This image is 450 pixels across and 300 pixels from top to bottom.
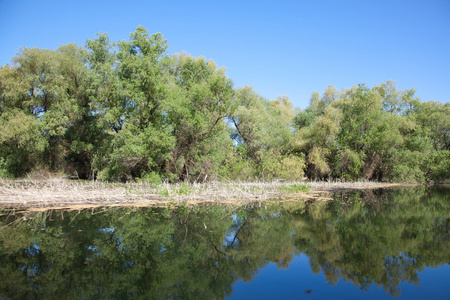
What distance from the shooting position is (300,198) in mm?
17875

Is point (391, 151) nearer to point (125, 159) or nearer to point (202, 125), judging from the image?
point (202, 125)

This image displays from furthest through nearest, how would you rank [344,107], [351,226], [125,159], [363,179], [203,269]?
[344,107], [363,179], [125,159], [351,226], [203,269]

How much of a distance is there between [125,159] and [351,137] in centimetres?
2412

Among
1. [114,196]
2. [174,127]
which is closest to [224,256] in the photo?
[114,196]

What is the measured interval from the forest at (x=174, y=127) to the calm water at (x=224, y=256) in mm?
11581

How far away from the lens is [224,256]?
7254 mm

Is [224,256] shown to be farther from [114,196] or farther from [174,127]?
[174,127]

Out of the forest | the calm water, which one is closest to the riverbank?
the calm water

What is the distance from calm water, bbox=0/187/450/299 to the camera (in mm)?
5324

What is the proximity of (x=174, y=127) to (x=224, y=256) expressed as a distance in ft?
56.3

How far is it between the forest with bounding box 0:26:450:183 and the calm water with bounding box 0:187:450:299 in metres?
11.6

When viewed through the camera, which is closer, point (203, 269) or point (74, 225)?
point (203, 269)

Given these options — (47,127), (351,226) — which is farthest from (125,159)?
(351,226)

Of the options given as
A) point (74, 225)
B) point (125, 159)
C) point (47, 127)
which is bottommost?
point (74, 225)
